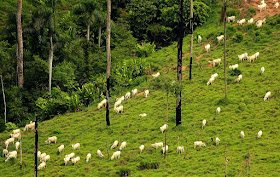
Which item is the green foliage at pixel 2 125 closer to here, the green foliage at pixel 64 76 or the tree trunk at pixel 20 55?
the tree trunk at pixel 20 55

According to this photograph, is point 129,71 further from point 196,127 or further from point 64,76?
point 196,127

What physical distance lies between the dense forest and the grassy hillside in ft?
8.08

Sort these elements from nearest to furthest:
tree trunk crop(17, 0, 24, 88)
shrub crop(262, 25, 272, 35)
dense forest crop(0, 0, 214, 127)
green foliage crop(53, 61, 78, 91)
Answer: dense forest crop(0, 0, 214, 127)
tree trunk crop(17, 0, 24, 88)
shrub crop(262, 25, 272, 35)
green foliage crop(53, 61, 78, 91)

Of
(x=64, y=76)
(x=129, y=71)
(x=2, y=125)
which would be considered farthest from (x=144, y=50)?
(x=2, y=125)

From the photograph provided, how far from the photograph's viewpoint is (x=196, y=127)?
32.5m

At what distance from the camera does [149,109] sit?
1465 inches

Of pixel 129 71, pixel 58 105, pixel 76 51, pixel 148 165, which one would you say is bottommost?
pixel 58 105

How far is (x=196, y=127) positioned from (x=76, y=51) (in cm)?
2044

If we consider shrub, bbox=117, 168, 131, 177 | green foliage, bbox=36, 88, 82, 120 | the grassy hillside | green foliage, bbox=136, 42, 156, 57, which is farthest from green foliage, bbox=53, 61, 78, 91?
shrub, bbox=117, 168, 131, 177

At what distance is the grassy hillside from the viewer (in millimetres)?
27394

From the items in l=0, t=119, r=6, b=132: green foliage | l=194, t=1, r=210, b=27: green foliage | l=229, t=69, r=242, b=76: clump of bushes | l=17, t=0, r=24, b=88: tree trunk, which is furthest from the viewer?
l=194, t=1, r=210, b=27: green foliage

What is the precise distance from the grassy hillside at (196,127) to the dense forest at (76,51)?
2462 millimetres

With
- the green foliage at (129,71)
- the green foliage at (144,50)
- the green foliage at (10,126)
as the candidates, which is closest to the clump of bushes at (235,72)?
the green foliage at (129,71)

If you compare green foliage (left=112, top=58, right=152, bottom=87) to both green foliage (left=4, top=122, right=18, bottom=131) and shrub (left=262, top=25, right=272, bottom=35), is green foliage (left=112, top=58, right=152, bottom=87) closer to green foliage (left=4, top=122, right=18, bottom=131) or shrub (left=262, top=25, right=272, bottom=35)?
green foliage (left=4, top=122, right=18, bottom=131)
